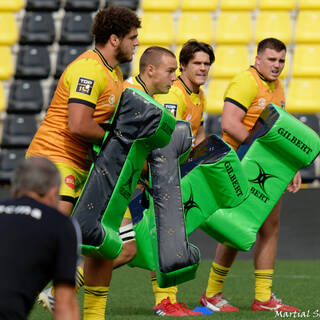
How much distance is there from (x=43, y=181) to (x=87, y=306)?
1.79m

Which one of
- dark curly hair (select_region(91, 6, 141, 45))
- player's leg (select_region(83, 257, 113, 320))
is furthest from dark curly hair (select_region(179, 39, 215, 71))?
player's leg (select_region(83, 257, 113, 320))

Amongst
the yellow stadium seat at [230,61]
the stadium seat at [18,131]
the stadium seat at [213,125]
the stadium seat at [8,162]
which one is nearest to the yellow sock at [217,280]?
the stadium seat at [213,125]

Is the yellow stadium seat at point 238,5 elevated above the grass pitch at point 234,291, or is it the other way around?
the yellow stadium seat at point 238,5

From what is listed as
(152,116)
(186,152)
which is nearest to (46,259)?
(152,116)

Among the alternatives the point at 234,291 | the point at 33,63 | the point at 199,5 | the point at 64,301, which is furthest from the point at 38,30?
the point at 64,301

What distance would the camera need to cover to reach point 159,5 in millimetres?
10547

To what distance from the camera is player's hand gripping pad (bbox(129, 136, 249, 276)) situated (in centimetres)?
445

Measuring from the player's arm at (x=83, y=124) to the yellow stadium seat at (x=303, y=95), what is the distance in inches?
227

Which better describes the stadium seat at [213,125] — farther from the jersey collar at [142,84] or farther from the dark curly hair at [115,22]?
the dark curly hair at [115,22]

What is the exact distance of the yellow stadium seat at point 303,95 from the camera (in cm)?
930

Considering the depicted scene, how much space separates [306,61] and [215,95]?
1175 mm

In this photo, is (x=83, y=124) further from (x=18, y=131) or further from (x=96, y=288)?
(x=18, y=131)

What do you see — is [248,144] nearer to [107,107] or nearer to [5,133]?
[107,107]

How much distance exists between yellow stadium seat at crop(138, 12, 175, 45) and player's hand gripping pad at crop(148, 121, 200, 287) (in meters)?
6.25
